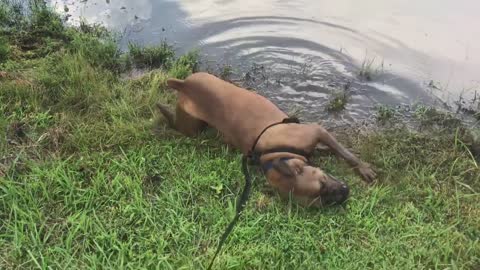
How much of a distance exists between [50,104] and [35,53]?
86 cm

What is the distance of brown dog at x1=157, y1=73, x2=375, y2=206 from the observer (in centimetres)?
388

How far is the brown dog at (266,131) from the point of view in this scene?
153 inches

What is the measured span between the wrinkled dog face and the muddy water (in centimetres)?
97

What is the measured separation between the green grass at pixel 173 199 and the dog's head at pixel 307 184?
8 cm

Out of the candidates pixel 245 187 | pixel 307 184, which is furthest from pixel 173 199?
pixel 307 184

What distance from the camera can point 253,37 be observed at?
5707mm

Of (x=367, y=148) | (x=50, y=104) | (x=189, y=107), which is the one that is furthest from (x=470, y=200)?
(x=50, y=104)

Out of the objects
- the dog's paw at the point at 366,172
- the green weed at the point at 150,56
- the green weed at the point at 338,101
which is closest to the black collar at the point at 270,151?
the dog's paw at the point at 366,172

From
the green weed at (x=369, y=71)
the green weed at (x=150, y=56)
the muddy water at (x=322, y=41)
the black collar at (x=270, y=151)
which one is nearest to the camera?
the black collar at (x=270, y=151)

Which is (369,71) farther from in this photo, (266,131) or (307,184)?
(307,184)

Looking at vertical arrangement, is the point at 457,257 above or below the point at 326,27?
below

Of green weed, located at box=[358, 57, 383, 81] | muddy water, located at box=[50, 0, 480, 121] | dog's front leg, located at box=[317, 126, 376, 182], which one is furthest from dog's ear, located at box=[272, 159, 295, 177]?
green weed, located at box=[358, 57, 383, 81]

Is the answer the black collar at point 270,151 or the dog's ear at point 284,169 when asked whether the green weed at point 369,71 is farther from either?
the dog's ear at point 284,169

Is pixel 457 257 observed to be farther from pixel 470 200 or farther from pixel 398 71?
pixel 398 71
